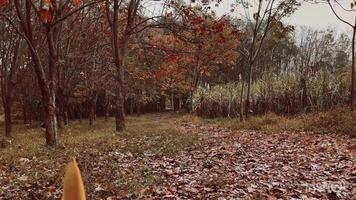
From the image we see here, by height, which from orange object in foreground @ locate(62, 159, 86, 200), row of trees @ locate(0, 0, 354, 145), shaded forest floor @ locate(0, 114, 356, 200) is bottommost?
shaded forest floor @ locate(0, 114, 356, 200)

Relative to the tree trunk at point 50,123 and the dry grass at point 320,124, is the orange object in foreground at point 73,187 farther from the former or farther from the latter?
the dry grass at point 320,124

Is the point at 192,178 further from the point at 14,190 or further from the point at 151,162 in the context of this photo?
the point at 14,190

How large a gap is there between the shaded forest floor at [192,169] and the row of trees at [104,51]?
2603mm

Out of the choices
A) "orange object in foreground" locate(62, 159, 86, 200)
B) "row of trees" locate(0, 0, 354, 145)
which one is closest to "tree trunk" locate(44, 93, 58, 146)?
"row of trees" locate(0, 0, 354, 145)

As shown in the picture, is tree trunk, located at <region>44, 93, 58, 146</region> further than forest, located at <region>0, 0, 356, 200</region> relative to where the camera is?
Yes

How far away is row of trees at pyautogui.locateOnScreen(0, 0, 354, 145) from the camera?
12.1m

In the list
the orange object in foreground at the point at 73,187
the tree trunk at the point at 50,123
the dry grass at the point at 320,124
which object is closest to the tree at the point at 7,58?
the tree trunk at the point at 50,123

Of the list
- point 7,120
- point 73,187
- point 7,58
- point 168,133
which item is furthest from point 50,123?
point 7,58

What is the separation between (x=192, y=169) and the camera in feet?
26.7

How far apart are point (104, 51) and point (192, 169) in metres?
18.1

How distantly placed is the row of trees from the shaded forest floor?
2.60 metres

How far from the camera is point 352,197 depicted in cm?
604

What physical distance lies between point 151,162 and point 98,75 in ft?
54.4

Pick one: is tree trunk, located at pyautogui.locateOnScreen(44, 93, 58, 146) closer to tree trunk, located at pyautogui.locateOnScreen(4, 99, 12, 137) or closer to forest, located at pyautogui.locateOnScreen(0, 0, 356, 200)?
forest, located at pyautogui.locateOnScreen(0, 0, 356, 200)
